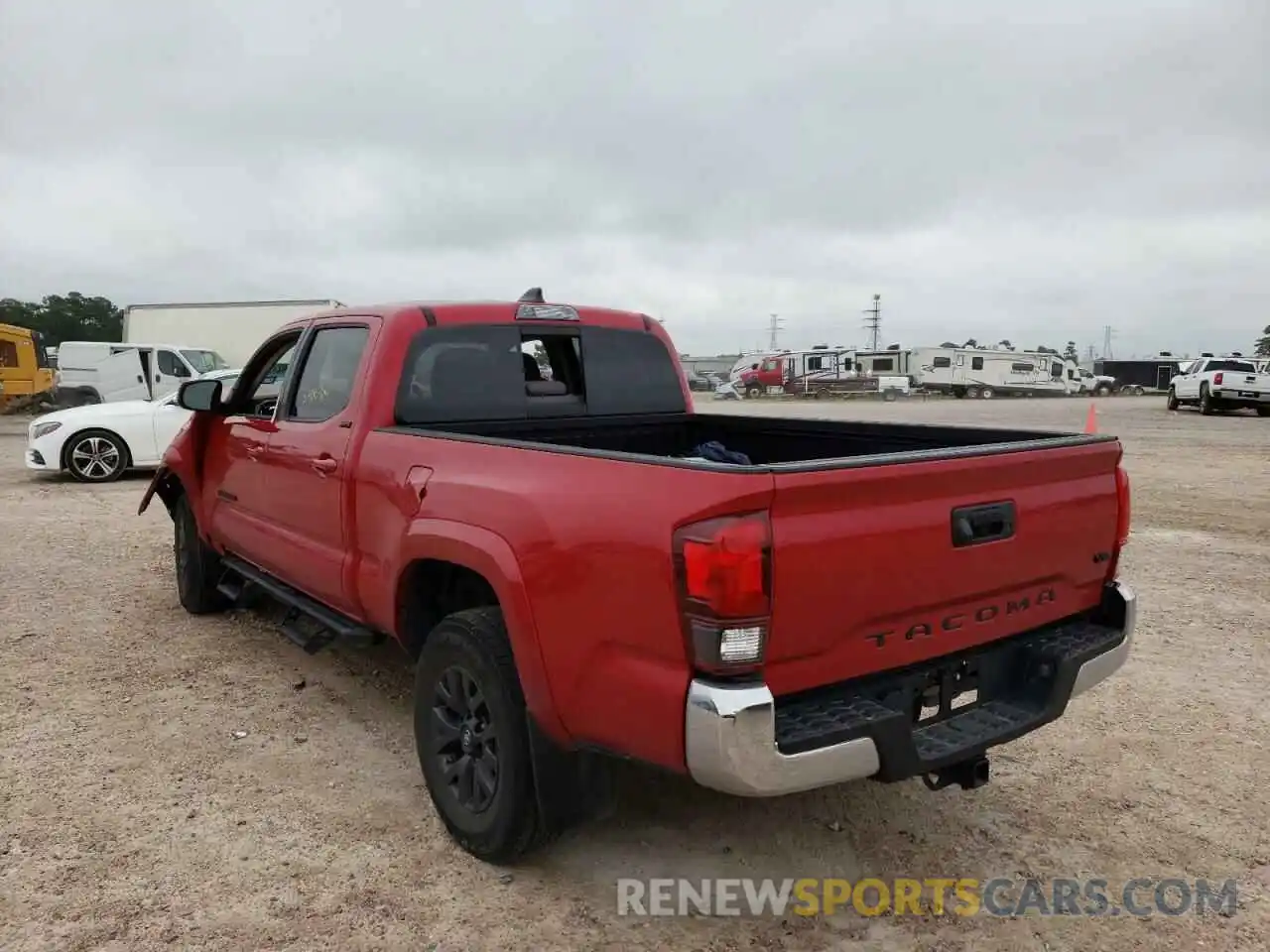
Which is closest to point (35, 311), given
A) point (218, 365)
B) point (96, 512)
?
point (218, 365)

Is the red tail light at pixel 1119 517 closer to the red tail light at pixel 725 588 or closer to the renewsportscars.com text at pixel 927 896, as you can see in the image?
the renewsportscars.com text at pixel 927 896

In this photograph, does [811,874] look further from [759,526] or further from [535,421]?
[535,421]

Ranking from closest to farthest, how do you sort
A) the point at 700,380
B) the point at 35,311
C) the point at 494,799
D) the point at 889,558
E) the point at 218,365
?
the point at 889,558, the point at 494,799, the point at 218,365, the point at 35,311, the point at 700,380

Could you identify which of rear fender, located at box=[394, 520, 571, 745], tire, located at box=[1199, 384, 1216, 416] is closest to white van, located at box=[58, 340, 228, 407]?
rear fender, located at box=[394, 520, 571, 745]

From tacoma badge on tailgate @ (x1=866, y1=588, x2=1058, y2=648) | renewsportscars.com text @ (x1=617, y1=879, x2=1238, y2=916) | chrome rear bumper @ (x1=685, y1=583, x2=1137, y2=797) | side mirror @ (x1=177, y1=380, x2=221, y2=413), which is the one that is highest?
side mirror @ (x1=177, y1=380, x2=221, y2=413)

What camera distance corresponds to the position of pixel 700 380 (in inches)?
2763

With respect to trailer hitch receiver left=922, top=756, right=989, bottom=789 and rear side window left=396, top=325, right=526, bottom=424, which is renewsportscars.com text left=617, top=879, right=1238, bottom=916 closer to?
trailer hitch receiver left=922, top=756, right=989, bottom=789

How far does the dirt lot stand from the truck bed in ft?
4.52

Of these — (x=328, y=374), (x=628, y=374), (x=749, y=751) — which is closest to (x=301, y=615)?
(x=328, y=374)

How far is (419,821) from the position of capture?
3.40m

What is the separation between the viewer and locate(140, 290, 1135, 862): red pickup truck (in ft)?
7.70

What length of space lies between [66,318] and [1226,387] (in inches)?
2618

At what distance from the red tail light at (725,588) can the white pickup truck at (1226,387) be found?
29.2 m

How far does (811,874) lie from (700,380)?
67.8m
